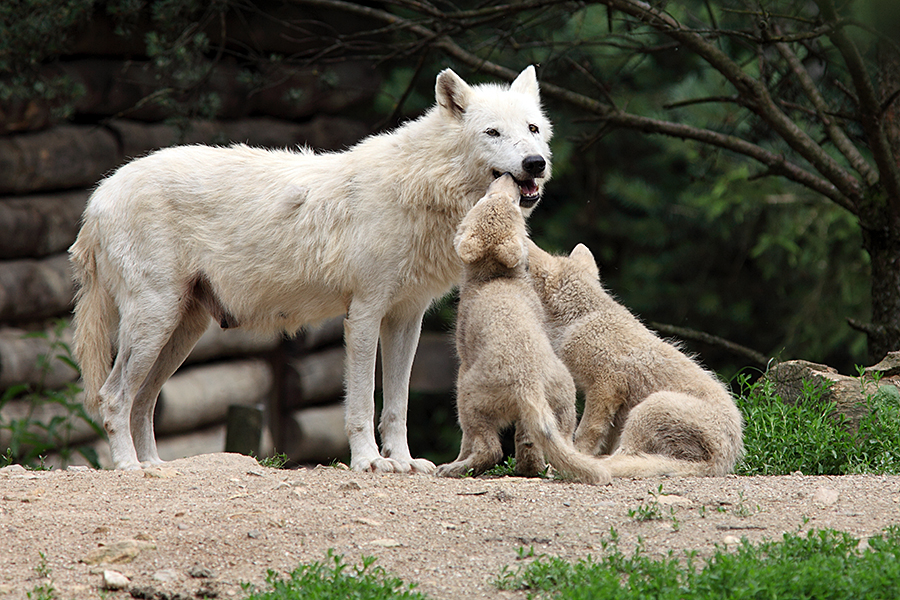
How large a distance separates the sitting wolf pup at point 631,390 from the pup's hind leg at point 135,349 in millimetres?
2295

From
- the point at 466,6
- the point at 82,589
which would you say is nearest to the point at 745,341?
the point at 466,6

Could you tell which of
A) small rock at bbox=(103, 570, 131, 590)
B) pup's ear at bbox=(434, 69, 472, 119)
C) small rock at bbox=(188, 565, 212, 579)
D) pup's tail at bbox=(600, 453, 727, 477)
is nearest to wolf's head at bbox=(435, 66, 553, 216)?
pup's ear at bbox=(434, 69, 472, 119)

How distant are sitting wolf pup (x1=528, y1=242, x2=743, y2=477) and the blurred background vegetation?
7.07 feet

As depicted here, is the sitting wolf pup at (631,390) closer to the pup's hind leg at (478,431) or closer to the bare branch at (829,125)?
the pup's hind leg at (478,431)

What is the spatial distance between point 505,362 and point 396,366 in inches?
54.0

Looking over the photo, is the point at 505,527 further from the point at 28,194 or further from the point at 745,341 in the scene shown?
the point at 745,341

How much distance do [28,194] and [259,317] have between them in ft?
13.2

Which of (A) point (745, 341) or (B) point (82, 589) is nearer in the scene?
(B) point (82, 589)

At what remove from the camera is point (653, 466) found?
4.40 metres

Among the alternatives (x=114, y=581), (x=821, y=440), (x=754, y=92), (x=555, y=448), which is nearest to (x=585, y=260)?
(x=555, y=448)

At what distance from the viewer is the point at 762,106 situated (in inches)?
243

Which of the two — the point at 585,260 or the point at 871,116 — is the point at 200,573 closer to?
the point at 585,260

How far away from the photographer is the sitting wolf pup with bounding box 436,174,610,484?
4238mm

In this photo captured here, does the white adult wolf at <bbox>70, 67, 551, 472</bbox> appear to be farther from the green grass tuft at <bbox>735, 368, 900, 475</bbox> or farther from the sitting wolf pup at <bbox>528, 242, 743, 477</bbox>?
the green grass tuft at <bbox>735, 368, 900, 475</bbox>
